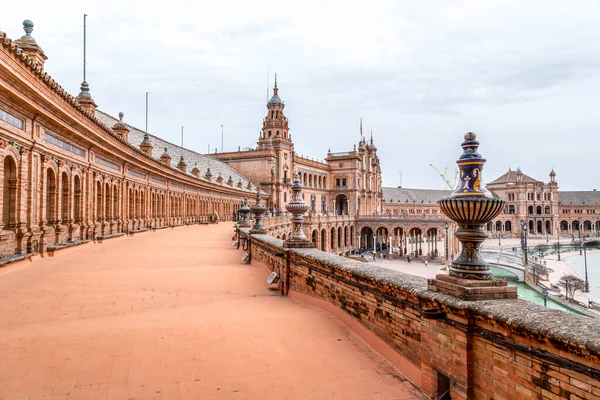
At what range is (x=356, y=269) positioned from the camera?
20.8 feet

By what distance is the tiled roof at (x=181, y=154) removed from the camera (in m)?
33.0

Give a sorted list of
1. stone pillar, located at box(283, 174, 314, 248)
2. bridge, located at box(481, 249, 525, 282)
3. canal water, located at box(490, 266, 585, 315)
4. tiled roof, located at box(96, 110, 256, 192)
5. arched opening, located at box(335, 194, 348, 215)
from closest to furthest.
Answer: stone pillar, located at box(283, 174, 314, 248) → canal water, located at box(490, 266, 585, 315) → tiled roof, located at box(96, 110, 256, 192) → bridge, located at box(481, 249, 525, 282) → arched opening, located at box(335, 194, 348, 215)

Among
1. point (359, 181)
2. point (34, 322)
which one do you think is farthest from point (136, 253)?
point (359, 181)

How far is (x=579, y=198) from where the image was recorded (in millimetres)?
113562

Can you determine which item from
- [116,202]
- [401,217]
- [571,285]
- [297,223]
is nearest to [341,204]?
[401,217]

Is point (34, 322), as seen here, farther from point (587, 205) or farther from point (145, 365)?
point (587, 205)

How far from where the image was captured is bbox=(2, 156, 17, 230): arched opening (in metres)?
11.8

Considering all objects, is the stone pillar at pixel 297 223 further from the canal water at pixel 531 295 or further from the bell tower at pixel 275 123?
the bell tower at pixel 275 123

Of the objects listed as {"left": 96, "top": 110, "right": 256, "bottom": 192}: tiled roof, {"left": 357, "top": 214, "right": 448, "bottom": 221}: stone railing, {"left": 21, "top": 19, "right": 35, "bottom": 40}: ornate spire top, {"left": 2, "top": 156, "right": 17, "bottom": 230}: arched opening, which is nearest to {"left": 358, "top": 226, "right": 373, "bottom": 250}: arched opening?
{"left": 357, "top": 214, "right": 448, "bottom": 221}: stone railing

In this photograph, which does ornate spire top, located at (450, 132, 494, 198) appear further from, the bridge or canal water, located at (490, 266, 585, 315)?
the bridge

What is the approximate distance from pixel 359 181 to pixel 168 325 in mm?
81472

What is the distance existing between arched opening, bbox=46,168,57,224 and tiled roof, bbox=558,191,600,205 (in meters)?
128

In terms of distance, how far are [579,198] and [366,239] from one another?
251 feet

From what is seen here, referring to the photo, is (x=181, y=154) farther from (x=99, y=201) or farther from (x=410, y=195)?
(x=410, y=195)
